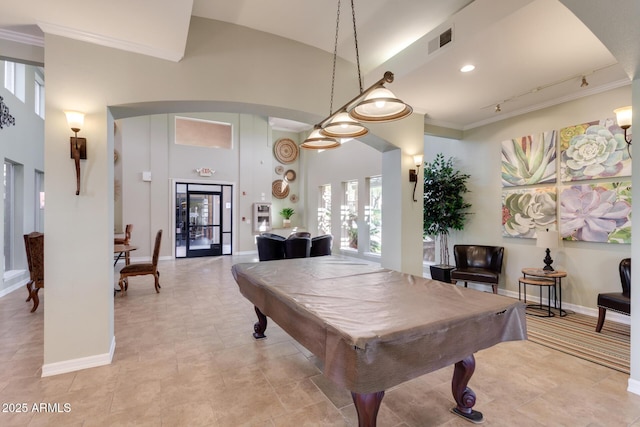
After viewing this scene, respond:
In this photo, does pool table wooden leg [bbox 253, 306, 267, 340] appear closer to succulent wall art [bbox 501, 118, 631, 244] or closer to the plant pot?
the plant pot

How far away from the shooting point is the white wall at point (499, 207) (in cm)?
393

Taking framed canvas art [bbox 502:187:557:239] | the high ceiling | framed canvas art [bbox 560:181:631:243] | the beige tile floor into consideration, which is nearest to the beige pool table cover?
the beige tile floor

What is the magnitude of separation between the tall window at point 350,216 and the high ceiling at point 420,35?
4289 mm

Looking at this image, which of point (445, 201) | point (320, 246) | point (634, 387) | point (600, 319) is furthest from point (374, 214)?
point (634, 387)

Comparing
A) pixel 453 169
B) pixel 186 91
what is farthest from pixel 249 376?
pixel 453 169

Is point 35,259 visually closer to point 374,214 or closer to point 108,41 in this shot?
point 108,41

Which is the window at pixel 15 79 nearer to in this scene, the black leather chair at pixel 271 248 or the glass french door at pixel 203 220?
the glass french door at pixel 203 220

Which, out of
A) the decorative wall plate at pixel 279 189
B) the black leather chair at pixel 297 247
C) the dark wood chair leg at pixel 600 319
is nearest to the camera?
the dark wood chair leg at pixel 600 319

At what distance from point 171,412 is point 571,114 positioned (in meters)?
5.84

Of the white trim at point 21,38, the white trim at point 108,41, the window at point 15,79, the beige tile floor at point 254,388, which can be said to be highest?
the window at point 15,79

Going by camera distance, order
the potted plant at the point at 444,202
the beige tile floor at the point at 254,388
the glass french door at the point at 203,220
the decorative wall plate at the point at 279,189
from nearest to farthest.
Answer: the beige tile floor at the point at 254,388, the potted plant at the point at 444,202, the glass french door at the point at 203,220, the decorative wall plate at the point at 279,189

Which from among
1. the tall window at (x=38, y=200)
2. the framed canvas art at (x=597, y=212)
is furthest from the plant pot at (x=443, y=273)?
the tall window at (x=38, y=200)

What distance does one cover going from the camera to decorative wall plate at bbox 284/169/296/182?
10.9 meters

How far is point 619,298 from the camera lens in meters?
3.33
